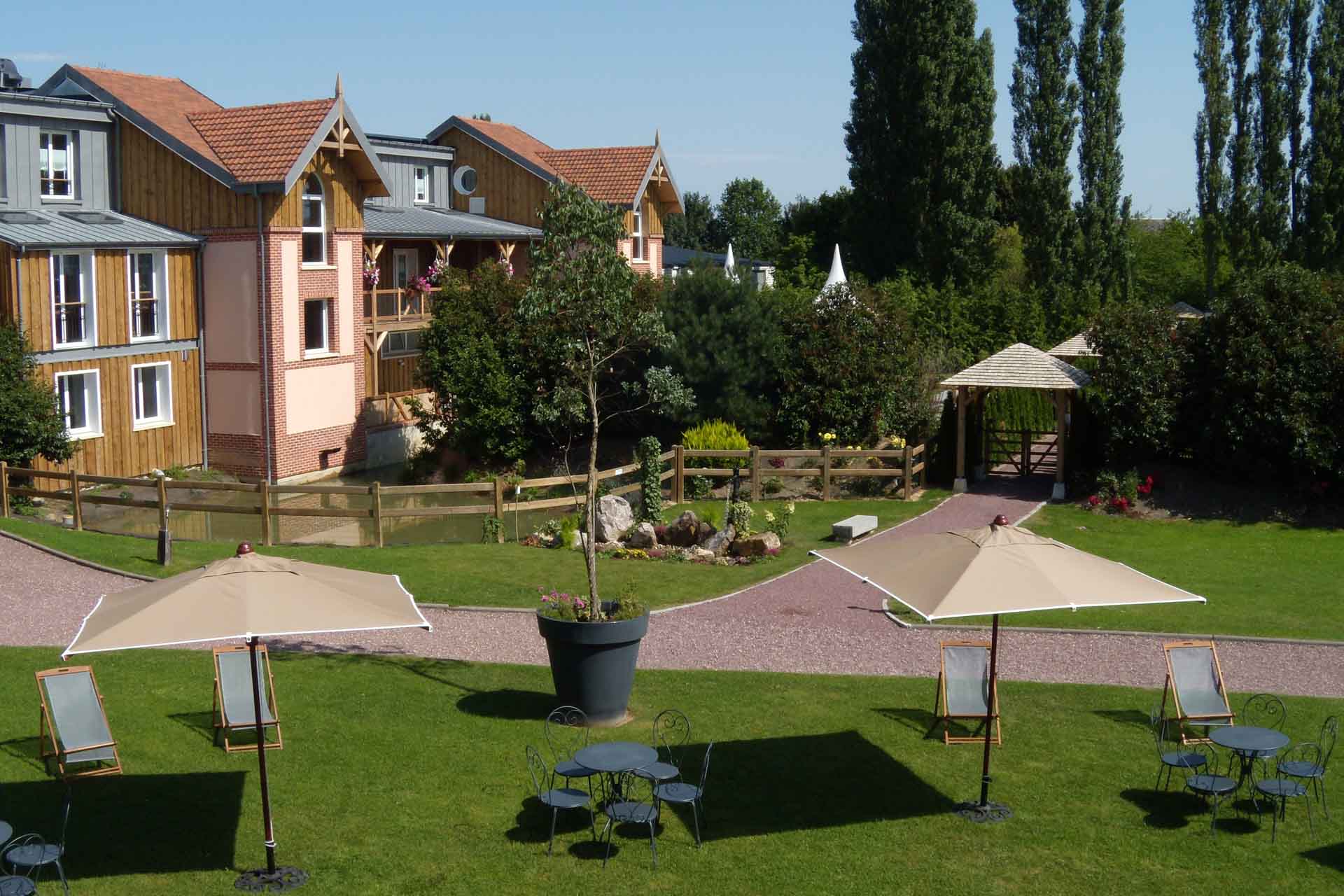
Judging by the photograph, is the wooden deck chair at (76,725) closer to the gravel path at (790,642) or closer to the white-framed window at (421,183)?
the gravel path at (790,642)

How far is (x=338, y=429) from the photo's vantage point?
109 ft

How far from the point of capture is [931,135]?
49156 millimetres

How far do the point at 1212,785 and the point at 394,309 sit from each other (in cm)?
3116

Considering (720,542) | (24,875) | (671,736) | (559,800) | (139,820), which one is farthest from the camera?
(720,542)

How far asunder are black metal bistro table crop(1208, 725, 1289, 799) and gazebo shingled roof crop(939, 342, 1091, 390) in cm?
1571

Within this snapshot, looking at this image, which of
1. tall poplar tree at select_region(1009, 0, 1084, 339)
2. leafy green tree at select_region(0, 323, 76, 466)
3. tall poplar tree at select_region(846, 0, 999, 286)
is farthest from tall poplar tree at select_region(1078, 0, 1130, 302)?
leafy green tree at select_region(0, 323, 76, 466)

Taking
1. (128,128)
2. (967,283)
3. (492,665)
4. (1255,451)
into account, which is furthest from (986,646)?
(967,283)

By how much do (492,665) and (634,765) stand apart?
533 cm

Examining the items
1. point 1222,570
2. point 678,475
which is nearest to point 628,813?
point 1222,570

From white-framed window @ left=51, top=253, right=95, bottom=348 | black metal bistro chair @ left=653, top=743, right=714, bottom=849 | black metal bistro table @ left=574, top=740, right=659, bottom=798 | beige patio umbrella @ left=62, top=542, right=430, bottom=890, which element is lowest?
black metal bistro chair @ left=653, top=743, right=714, bottom=849

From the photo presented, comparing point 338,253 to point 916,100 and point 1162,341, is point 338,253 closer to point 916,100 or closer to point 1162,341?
point 1162,341

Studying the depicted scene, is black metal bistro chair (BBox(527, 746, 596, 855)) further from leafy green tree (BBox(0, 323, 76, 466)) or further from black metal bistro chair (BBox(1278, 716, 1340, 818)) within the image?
leafy green tree (BBox(0, 323, 76, 466))

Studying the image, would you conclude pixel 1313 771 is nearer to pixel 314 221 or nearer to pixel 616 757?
pixel 616 757

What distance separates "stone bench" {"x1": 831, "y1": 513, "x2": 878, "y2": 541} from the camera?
2206 cm
